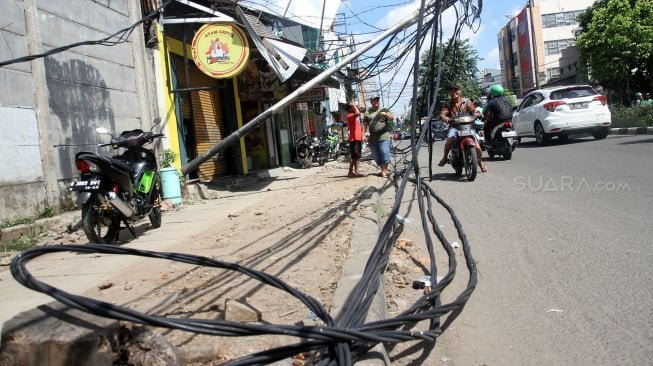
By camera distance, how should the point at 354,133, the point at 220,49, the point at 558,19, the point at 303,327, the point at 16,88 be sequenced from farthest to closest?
the point at 558,19
the point at 354,133
the point at 220,49
the point at 16,88
the point at 303,327

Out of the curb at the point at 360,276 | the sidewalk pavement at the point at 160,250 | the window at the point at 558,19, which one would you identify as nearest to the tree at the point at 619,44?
the sidewalk pavement at the point at 160,250

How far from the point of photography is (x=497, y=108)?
10852 mm

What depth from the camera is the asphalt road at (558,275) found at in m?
2.67

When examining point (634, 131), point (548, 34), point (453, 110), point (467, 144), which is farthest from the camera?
point (548, 34)

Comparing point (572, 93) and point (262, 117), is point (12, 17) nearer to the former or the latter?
point (262, 117)

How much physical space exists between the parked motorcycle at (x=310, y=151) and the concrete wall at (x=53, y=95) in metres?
8.81

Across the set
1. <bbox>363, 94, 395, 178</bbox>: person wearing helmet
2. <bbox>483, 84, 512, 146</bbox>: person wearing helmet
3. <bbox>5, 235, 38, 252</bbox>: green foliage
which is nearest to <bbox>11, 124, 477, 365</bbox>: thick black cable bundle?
<bbox>5, 235, 38, 252</bbox>: green foliage

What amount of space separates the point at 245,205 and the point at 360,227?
3563 millimetres

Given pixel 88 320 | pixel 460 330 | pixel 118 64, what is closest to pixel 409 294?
pixel 460 330

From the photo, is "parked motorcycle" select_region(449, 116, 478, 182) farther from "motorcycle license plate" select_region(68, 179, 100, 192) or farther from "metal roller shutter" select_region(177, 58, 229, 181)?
"motorcycle license plate" select_region(68, 179, 100, 192)

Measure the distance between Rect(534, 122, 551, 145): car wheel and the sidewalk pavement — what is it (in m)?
7.66

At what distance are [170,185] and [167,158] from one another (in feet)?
2.29

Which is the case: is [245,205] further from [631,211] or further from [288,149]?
[288,149]

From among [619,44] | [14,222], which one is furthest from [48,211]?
[619,44]
